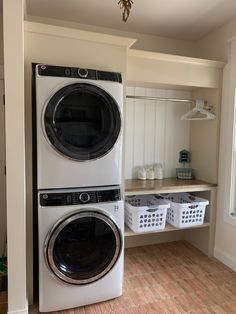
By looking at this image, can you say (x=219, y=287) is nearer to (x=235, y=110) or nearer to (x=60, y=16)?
(x=235, y=110)

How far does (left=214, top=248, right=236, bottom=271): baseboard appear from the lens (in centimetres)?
261

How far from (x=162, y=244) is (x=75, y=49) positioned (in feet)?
8.15

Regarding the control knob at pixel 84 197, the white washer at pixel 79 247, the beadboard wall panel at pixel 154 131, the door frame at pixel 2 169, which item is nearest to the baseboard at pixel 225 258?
the beadboard wall panel at pixel 154 131

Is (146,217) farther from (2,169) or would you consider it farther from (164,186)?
(2,169)

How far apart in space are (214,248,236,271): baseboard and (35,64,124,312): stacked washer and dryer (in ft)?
4.22

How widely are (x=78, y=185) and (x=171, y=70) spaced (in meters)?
1.50

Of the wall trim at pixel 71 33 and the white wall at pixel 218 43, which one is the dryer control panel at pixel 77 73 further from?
the white wall at pixel 218 43

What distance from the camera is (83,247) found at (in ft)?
6.45

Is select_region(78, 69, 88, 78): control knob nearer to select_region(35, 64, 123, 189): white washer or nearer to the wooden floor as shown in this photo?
select_region(35, 64, 123, 189): white washer

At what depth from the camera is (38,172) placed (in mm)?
1820

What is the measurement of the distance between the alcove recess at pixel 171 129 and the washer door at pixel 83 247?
1.70 ft

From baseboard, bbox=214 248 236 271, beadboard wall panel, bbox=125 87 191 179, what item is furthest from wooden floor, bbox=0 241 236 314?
beadboard wall panel, bbox=125 87 191 179

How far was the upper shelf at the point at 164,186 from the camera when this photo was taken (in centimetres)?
249

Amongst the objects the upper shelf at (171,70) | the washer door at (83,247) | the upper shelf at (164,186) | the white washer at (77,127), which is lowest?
the washer door at (83,247)
